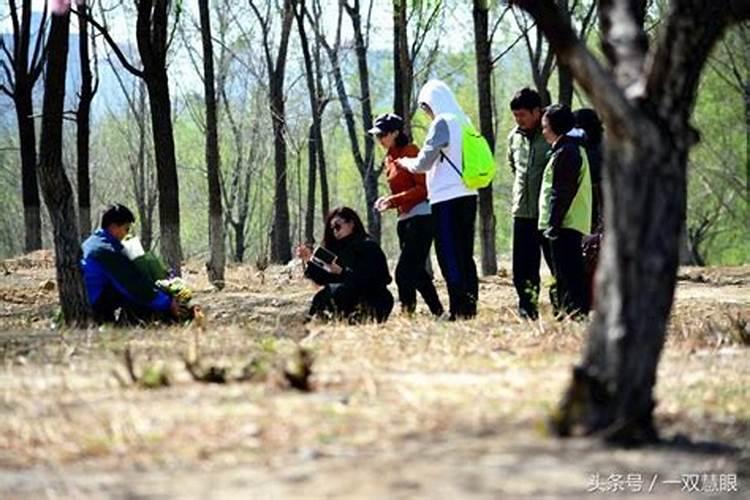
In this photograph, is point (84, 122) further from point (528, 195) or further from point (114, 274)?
point (528, 195)

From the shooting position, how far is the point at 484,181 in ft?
30.2

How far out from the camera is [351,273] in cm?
971

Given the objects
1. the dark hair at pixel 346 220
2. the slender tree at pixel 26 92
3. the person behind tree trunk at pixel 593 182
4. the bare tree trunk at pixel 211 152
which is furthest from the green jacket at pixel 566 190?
the slender tree at pixel 26 92

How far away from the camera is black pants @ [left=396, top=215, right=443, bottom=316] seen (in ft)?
31.8

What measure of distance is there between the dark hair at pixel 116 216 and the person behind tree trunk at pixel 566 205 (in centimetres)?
292

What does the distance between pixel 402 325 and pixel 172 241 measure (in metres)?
8.84

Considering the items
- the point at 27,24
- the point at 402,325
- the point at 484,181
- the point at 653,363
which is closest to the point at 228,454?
the point at 653,363

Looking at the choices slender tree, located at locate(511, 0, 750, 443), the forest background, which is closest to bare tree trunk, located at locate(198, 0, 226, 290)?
the forest background

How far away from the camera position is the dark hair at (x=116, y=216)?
31.4ft

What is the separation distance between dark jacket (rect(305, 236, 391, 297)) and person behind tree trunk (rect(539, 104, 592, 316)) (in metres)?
1.37

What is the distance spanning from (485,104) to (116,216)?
389 inches

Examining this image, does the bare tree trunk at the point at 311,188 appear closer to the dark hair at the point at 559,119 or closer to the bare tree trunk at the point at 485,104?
the bare tree trunk at the point at 485,104

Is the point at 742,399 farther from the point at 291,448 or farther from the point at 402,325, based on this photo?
the point at 402,325

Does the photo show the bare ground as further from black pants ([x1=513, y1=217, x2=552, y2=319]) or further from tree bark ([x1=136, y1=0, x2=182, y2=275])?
tree bark ([x1=136, y1=0, x2=182, y2=275])
